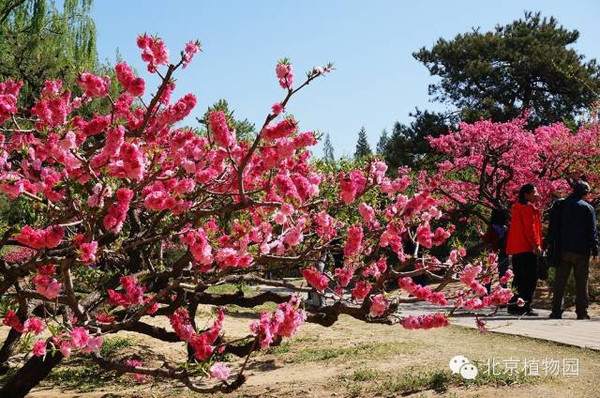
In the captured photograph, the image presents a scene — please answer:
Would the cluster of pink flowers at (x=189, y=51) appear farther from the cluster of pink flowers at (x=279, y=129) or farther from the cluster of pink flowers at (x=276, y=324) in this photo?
the cluster of pink flowers at (x=276, y=324)

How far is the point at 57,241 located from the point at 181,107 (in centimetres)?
148

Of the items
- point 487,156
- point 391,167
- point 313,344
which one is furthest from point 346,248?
point 391,167

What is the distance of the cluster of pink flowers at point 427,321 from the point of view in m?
3.90

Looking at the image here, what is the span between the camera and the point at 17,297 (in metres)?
3.88

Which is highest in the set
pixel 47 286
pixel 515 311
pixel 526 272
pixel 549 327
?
pixel 526 272

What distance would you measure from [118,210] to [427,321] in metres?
2.02

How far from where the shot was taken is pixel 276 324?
3.29 metres

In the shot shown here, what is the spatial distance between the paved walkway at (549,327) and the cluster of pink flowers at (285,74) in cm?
337

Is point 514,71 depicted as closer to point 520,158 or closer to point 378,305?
point 520,158

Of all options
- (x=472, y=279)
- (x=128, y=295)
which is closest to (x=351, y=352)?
(x=472, y=279)

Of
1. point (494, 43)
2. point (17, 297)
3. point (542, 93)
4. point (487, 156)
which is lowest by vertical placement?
point (17, 297)

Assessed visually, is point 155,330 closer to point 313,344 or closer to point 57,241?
point 57,241

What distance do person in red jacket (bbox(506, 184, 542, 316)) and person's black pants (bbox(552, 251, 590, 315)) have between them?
1.13ft

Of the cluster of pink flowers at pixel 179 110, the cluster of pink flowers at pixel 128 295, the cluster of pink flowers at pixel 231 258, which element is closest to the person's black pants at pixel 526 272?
the cluster of pink flowers at pixel 179 110
